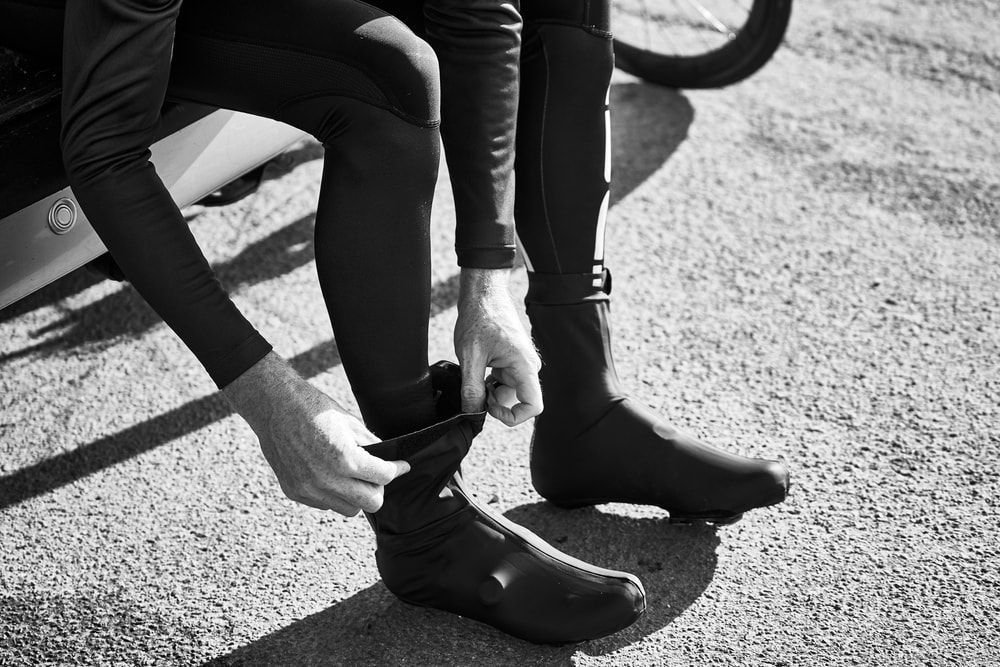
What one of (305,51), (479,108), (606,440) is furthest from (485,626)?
(305,51)

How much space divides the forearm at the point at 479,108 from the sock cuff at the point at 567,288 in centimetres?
21

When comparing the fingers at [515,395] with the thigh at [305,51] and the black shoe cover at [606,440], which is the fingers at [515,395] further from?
the thigh at [305,51]

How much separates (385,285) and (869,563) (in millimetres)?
913

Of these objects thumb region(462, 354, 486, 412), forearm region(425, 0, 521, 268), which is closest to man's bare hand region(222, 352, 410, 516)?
thumb region(462, 354, 486, 412)

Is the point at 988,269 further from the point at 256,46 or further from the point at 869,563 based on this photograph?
the point at 256,46

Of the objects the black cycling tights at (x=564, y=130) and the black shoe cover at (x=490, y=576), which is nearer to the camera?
the black shoe cover at (x=490, y=576)

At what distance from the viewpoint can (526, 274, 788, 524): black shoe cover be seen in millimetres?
1566

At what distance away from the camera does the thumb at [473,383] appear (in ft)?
4.37

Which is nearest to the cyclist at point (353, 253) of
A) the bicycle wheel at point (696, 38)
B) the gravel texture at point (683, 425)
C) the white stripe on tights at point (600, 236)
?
the gravel texture at point (683, 425)

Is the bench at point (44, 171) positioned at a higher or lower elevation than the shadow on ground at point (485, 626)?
higher

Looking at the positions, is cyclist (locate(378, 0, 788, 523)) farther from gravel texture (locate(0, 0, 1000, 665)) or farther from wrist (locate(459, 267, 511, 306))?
wrist (locate(459, 267, 511, 306))

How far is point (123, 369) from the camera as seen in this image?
2.01 metres

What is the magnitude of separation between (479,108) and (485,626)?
78cm

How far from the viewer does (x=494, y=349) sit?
1.33 m
